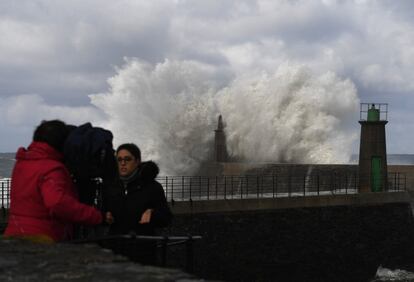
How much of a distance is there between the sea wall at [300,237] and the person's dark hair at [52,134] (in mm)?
12400

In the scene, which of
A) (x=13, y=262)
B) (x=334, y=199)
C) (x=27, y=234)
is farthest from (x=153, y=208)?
(x=334, y=199)

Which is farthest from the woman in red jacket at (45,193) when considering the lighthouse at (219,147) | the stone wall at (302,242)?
the lighthouse at (219,147)

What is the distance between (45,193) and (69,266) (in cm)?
48

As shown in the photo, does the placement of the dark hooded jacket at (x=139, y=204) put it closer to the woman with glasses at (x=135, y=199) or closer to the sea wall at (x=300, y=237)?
the woman with glasses at (x=135, y=199)

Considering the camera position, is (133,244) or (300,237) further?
(300,237)

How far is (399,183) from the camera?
2430cm

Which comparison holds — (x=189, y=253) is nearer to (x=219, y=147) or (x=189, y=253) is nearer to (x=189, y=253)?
(x=189, y=253)

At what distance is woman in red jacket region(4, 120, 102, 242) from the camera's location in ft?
11.7

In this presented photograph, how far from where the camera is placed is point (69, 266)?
327cm

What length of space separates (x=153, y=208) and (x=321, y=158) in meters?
32.6

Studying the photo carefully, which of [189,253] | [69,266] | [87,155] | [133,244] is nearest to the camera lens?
[69,266]

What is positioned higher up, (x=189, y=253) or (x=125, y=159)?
(x=125, y=159)

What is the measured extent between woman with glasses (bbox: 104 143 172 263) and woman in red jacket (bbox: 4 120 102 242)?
40cm

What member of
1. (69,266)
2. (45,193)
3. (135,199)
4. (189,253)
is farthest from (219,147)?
(69,266)
